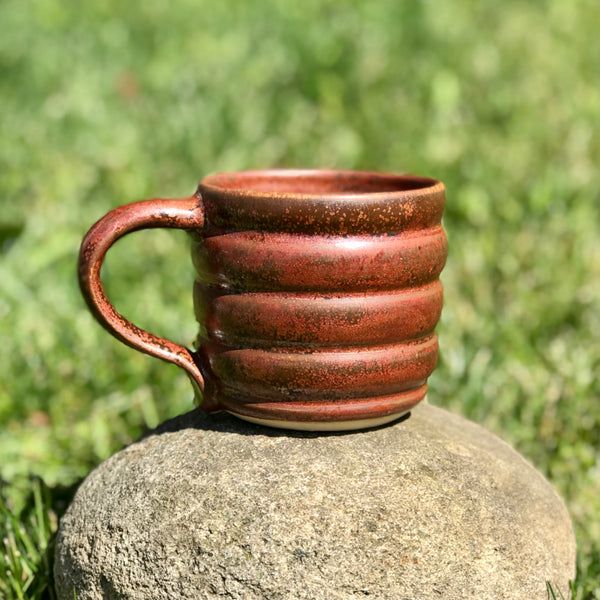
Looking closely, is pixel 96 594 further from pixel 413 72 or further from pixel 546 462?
pixel 413 72

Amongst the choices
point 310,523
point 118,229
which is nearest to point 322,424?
point 310,523

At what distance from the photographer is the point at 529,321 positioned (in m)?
3.63

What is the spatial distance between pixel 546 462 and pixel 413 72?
3352 millimetres

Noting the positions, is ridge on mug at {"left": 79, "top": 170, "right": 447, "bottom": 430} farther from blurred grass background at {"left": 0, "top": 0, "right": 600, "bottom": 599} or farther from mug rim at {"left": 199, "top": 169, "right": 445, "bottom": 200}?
blurred grass background at {"left": 0, "top": 0, "right": 600, "bottom": 599}

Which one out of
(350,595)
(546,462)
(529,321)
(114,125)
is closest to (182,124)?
(114,125)

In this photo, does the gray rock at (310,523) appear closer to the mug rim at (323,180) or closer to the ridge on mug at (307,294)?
the ridge on mug at (307,294)

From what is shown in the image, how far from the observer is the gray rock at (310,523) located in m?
1.63

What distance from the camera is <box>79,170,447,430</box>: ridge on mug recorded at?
1.73 m

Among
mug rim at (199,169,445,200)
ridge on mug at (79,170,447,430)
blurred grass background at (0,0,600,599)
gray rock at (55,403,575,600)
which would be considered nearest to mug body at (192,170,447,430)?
ridge on mug at (79,170,447,430)

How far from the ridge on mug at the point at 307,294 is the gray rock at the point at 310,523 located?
0.10 meters

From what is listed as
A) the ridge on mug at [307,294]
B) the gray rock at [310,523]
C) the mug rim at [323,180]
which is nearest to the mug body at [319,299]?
the ridge on mug at [307,294]

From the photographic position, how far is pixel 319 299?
5.75ft

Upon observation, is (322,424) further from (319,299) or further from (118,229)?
(118,229)

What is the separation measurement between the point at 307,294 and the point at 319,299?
28 mm
